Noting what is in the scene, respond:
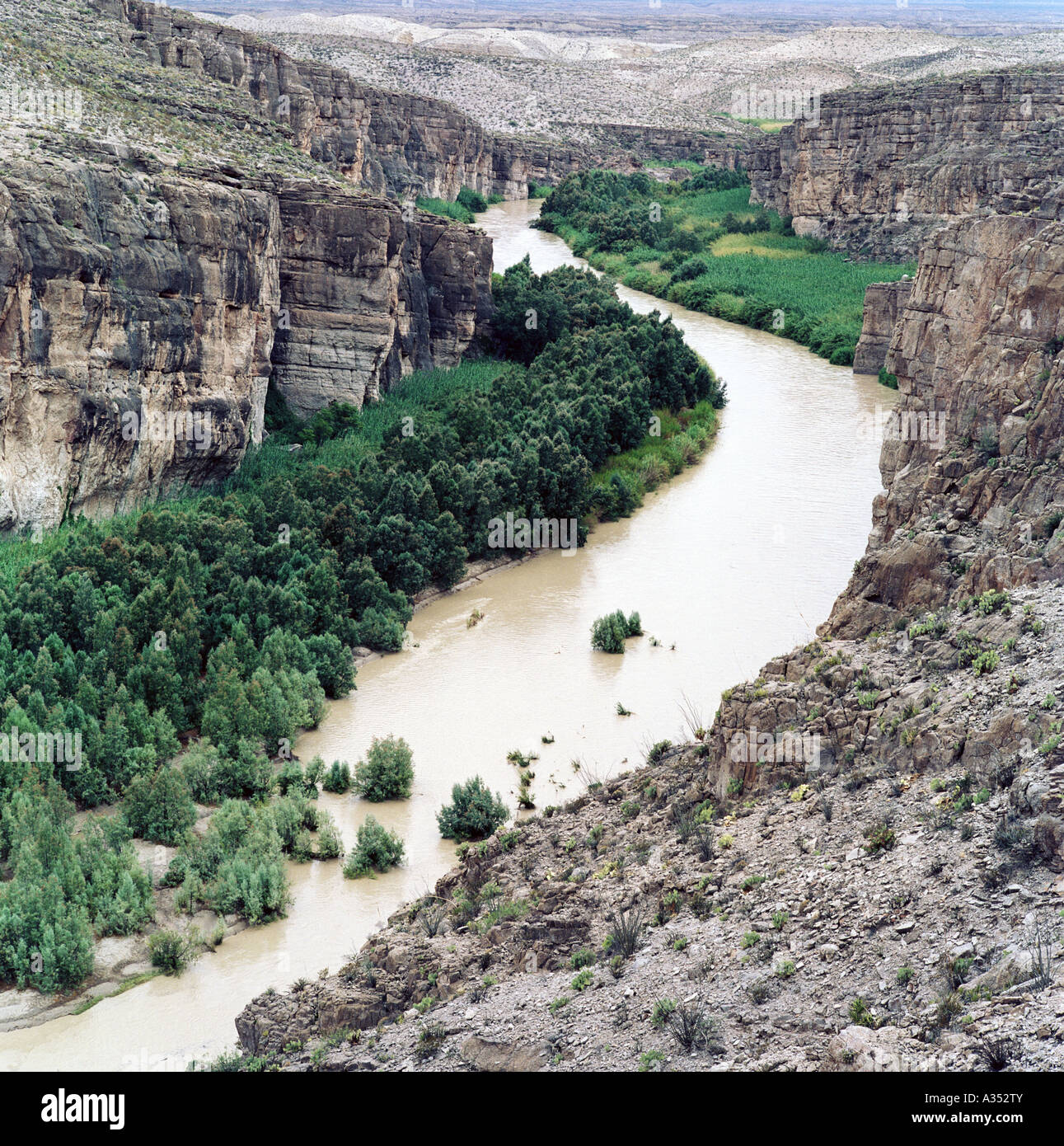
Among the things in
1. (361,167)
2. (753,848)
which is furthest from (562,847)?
(361,167)

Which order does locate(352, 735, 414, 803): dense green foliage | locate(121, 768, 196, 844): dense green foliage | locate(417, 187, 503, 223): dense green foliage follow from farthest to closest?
locate(417, 187, 503, 223): dense green foliage → locate(352, 735, 414, 803): dense green foliage → locate(121, 768, 196, 844): dense green foliage

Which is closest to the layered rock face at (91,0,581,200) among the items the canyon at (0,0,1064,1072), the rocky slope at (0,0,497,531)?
the rocky slope at (0,0,497,531)

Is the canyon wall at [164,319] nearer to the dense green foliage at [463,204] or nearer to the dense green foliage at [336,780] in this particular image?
the dense green foliage at [336,780]

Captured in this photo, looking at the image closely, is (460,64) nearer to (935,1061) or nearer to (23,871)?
(23,871)

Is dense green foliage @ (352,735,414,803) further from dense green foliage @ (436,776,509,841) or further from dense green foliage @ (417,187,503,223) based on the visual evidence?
dense green foliage @ (417,187,503,223)

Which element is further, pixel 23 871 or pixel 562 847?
pixel 23 871

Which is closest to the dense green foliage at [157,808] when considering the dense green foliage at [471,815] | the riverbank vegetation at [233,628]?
the riverbank vegetation at [233,628]
